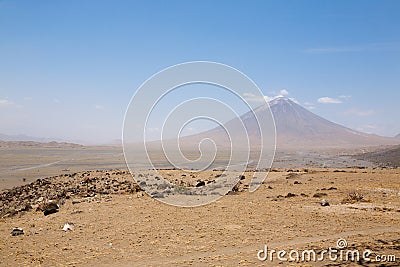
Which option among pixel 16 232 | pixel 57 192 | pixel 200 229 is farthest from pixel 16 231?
pixel 57 192

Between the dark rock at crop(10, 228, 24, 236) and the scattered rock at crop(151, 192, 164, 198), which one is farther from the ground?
the scattered rock at crop(151, 192, 164, 198)

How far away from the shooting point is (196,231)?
1263 cm

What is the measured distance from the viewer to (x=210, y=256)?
9805mm

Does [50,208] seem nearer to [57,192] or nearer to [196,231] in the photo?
[57,192]

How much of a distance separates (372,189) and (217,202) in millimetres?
10397

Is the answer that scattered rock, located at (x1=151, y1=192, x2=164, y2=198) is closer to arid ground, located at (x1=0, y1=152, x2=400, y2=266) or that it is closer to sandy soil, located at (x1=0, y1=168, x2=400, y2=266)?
arid ground, located at (x1=0, y1=152, x2=400, y2=266)

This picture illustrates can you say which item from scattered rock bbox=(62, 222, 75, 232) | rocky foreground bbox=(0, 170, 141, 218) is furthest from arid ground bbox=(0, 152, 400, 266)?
rocky foreground bbox=(0, 170, 141, 218)

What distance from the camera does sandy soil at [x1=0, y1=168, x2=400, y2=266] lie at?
32.6ft

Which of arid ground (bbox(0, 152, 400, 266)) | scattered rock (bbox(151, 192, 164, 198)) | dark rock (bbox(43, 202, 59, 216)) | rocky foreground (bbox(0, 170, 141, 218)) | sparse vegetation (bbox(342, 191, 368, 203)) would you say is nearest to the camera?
arid ground (bbox(0, 152, 400, 266))

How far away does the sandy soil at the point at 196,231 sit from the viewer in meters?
9.94

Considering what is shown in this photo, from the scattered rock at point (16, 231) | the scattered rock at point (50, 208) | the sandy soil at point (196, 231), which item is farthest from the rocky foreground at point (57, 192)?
the scattered rock at point (16, 231)

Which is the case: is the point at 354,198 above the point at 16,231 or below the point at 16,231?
above

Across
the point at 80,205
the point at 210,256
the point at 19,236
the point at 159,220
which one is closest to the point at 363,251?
the point at 210,256

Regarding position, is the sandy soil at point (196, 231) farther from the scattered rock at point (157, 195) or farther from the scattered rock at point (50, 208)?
the scattered rock at point (157, 195)
